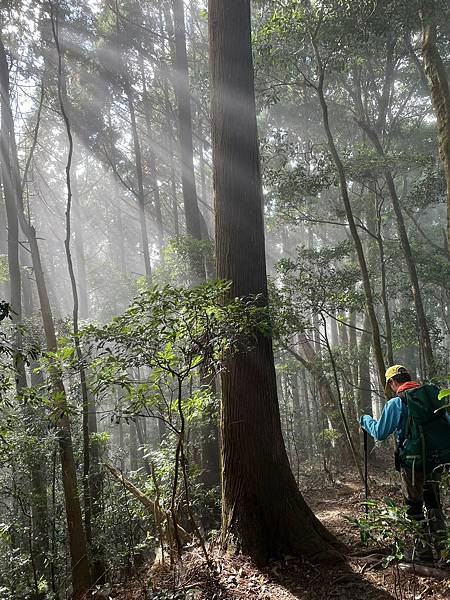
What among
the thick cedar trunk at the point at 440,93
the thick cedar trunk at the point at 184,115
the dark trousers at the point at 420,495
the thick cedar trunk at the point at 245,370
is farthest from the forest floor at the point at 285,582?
the thick cedar trunk at the point at 184,115

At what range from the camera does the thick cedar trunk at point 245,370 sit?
429 centimetres

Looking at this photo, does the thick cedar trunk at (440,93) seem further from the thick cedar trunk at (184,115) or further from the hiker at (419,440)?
the thick cedar trunk at (184,115)

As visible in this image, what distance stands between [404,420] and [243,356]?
1.58 m

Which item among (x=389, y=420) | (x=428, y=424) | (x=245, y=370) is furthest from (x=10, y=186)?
(x=428, y=424)

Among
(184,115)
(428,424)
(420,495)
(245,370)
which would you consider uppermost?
(184,115)

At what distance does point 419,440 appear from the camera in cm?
377

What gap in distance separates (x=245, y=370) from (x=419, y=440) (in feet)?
5.48

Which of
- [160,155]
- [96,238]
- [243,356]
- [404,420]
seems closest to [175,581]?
[243,356]

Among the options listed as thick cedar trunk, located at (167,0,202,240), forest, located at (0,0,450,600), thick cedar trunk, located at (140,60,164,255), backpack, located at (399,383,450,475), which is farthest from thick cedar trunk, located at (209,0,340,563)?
thick cedar trunk, located at (140,60,164,255)

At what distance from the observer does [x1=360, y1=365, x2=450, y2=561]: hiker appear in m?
3.75

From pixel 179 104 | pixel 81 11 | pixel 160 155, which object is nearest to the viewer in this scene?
pixel 179 104

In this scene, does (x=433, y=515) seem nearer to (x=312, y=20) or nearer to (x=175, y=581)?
(x=175, y=581)

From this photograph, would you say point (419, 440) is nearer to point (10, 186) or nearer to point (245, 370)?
point (245, 370)

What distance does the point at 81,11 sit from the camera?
633 inches
